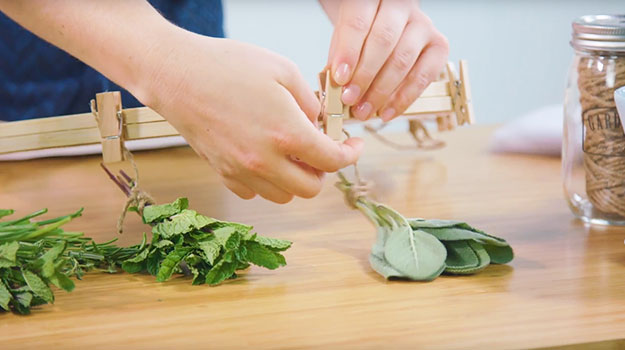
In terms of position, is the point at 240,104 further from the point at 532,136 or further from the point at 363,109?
the point at 532,136

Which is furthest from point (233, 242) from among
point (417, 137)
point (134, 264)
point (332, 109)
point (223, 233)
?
point (417, 137)

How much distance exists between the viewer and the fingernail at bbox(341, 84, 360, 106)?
3.18ft

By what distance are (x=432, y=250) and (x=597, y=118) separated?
293 mm

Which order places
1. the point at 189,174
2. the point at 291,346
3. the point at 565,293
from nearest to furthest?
the point at 291,346
the point at 565,293
the point at 189,174

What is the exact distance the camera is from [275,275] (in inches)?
33.7

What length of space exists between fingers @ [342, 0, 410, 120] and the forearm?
0.24 meters

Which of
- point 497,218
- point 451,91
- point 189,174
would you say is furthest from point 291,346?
point 189,174

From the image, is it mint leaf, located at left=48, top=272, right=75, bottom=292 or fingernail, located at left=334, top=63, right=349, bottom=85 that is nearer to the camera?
mint leaf, located at left=48, top=272, right=75, bottom=292

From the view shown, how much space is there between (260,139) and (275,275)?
145mm

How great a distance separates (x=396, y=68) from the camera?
1.02 m

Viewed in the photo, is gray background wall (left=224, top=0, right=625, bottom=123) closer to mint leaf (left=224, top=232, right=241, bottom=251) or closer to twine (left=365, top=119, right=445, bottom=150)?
twine (left=365, top=119, right=445, bottom=150)

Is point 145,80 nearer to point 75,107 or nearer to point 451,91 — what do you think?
point 451,91

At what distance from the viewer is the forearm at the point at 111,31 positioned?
84 cm

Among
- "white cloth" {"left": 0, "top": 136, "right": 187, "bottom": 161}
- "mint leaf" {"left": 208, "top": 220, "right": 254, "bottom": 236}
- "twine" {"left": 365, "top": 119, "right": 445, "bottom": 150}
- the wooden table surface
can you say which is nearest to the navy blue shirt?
"white cloth" {"left": 0, "top": 136, "right": 187, "bottom": 161}
